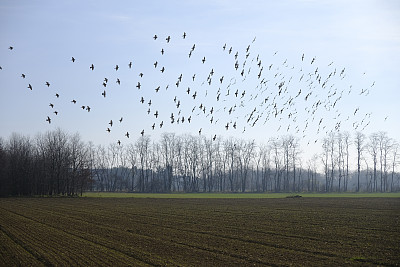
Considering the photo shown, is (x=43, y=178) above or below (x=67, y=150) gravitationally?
below

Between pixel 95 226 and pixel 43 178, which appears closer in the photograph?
pixel 95 226

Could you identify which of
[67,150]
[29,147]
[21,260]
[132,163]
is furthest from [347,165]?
[21,260]

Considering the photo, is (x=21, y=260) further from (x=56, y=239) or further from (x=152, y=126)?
(x=152, y=126)

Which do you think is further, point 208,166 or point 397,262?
point 208,166

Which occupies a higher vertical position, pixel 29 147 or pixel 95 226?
pixel 29 147

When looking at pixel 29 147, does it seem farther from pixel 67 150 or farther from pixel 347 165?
pixel 347 165

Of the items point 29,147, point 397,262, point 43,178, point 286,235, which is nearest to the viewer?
point 397,262

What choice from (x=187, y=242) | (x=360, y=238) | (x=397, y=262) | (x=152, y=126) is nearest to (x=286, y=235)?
(x=360, y=238)

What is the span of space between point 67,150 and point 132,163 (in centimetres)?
3426

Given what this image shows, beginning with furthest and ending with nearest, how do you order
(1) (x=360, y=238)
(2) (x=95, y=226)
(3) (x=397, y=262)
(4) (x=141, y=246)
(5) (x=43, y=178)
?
1. (5) (x=43, y=178)
2. (2) (x=95, y=226)
3. (1) (x=360, y=238)
4. (4) (x=141, y=246)
5. (3) (x=397, y=262)

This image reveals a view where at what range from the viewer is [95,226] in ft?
94.4

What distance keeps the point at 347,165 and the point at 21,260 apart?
12193cm

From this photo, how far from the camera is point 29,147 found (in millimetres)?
120000

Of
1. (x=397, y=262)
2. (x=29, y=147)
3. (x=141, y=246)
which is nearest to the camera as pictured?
(x=397, y=262)
